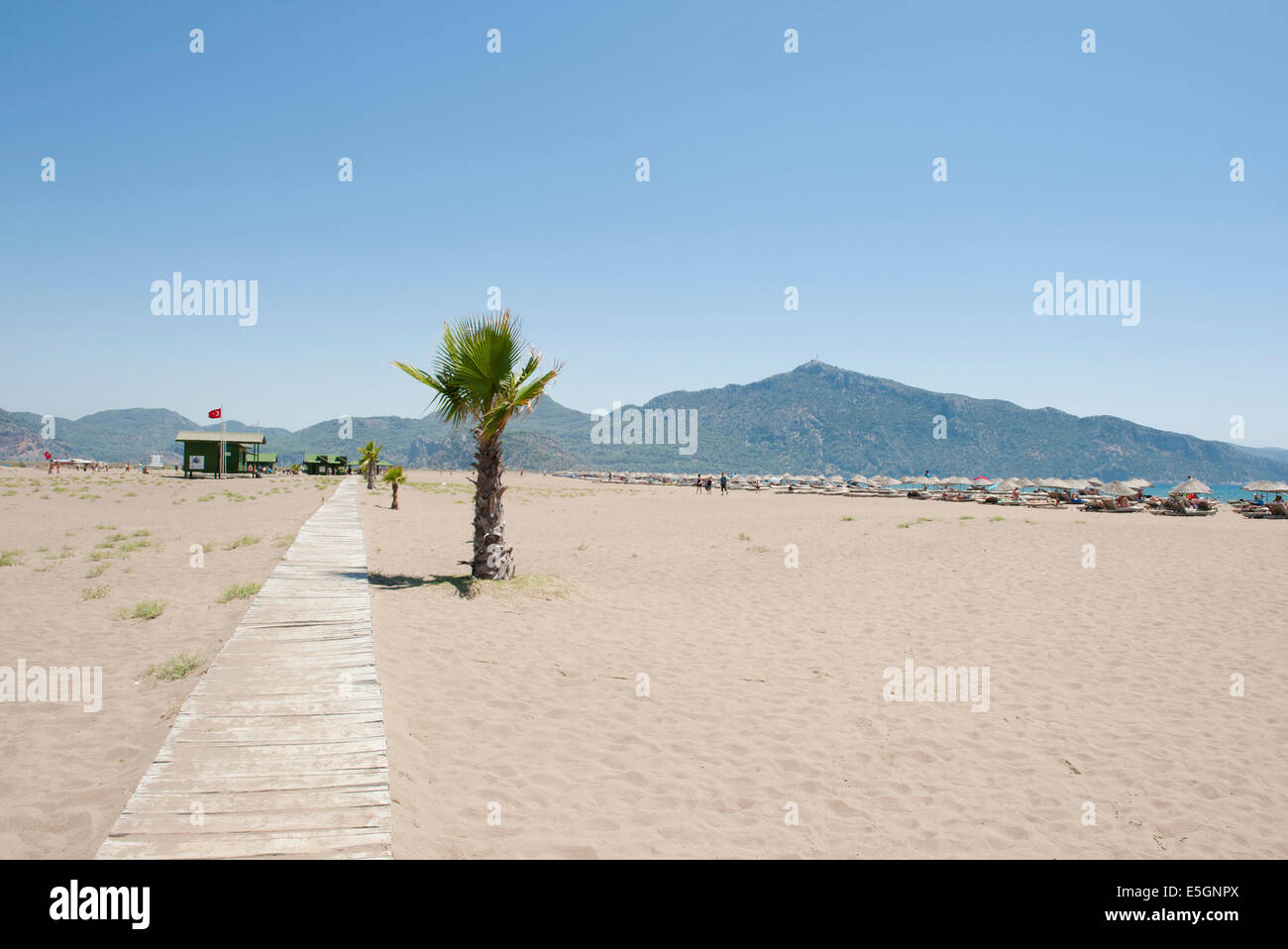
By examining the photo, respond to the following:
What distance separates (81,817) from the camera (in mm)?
3775

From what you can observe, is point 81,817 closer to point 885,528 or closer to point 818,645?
point 818,645

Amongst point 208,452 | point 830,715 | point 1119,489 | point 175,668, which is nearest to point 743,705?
point 830,715

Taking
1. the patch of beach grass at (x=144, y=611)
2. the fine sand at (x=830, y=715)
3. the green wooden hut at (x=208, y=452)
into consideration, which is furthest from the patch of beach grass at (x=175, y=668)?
the green wooden hut at (x=208, y=452)

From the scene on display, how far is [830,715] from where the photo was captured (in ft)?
20.2

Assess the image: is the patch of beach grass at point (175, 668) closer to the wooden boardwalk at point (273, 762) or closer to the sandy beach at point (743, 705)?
the sandy beach at point (743, 705)

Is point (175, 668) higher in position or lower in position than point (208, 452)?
lower

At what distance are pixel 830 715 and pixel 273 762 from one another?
471 cm

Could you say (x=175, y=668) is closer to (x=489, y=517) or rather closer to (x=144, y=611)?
(x=144, y=611)

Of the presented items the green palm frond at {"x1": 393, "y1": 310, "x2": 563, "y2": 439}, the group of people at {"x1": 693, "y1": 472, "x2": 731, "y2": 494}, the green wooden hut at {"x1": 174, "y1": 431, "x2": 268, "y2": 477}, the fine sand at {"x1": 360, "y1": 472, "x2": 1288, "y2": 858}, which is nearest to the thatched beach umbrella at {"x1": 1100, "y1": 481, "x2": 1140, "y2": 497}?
the group of people at {"x1": 693, "y1": 472, "x2": 731, "y2": 494}

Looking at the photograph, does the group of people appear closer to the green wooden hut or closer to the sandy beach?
the green wooden hut

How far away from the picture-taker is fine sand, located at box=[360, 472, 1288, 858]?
417 cm

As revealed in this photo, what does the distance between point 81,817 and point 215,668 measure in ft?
6.30

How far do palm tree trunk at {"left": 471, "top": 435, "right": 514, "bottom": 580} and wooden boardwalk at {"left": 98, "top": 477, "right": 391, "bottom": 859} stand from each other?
3.86 m
